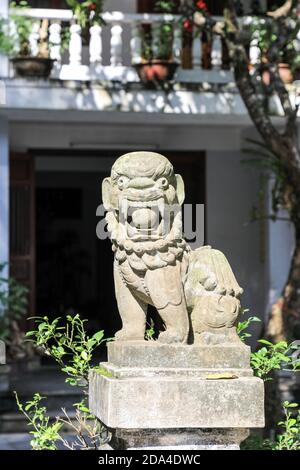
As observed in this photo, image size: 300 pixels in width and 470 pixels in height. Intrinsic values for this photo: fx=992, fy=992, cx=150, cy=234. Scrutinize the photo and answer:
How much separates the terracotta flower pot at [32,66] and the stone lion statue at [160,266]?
20.6 ft

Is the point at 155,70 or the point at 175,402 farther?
the point at 155,70

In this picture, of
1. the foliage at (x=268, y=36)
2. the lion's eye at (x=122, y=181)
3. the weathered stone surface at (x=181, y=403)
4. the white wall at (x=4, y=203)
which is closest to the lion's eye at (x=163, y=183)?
the lion's eye at (x=122, y=181)

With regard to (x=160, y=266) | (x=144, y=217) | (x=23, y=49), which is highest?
(x=23, y=49)

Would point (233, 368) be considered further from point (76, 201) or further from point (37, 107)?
point (76, 201)

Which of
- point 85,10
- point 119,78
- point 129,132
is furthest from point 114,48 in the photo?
point 85,10

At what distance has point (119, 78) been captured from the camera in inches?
452

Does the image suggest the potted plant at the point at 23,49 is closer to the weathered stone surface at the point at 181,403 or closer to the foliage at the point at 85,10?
the foliage at the point at 85,10

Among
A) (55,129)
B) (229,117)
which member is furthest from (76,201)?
(229,117)

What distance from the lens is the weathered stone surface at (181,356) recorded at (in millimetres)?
4828

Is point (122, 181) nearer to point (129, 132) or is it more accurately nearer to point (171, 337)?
point (171, 337)

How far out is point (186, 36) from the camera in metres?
11.6

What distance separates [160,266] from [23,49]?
6778 mm

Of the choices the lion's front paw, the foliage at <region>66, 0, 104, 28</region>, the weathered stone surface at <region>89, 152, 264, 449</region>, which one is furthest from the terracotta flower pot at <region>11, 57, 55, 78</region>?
the lion's front paw

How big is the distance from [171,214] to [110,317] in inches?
482
